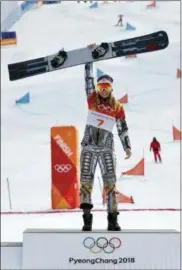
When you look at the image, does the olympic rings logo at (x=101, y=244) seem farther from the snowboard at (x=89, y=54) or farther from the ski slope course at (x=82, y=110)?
the snowboard at (x=89, y=54)

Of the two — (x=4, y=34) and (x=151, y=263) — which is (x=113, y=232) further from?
(x=4, y=34)

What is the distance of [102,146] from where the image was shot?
644 centimetres

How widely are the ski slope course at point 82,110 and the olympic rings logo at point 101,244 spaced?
1187 mm

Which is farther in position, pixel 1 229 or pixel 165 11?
pixel 165 11

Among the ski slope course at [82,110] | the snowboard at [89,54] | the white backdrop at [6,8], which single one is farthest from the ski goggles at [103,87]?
the white backdrop at [6,8]

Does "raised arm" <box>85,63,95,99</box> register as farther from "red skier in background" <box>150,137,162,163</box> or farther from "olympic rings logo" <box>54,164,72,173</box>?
"red skier in background" <box>150,137,162,163</box>

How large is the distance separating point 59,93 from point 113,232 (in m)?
11.2

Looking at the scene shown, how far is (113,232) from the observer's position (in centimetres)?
609

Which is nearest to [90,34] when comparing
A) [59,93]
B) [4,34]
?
[4,34]

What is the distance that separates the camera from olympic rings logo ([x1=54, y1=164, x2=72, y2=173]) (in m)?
8.60

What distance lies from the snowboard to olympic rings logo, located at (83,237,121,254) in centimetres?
164

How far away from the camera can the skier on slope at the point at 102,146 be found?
21.1ft

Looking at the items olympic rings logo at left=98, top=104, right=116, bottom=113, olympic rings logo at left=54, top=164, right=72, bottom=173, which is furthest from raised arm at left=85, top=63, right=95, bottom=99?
olympic rings logo at left=54, top=164, right=72, bottom=173

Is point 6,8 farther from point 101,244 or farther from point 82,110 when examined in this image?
point 101,244
